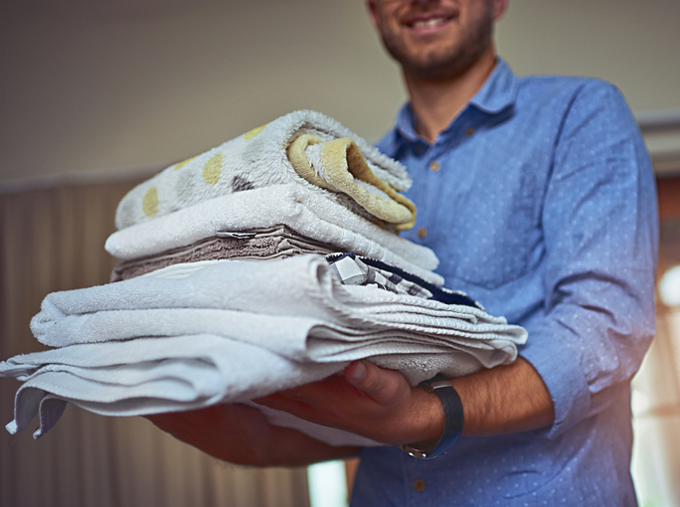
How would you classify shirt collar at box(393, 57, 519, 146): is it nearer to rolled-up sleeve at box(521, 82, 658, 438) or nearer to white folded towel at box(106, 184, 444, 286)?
rolled-up sleeve at box(521, 82, 658, 438)

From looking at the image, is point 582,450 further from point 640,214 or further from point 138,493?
point 138,493

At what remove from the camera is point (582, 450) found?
2.32 ft

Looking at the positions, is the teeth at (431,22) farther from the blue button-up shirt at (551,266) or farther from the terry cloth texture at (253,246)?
the terry cloth texture at (253,246)

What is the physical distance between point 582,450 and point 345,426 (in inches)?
14.7

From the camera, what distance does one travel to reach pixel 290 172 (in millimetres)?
503

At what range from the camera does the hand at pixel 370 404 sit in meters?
0.47

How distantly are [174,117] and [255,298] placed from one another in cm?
245

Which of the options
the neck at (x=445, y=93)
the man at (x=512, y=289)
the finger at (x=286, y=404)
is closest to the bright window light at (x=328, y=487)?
the man at (x=512, y=289)

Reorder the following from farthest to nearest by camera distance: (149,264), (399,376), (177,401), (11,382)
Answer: (11,382) < (149,264) < (399,376) < (177,401)

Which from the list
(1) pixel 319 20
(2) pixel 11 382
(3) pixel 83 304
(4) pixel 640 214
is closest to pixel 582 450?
(4) pixel 640 214

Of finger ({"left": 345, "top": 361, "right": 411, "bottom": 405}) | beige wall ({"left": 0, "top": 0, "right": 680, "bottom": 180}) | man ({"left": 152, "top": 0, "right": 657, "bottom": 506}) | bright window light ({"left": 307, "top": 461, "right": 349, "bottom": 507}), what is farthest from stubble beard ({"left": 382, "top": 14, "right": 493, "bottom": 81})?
bright window light ({"left": 307, "top": 461, "right": 349, "bottom": 507})

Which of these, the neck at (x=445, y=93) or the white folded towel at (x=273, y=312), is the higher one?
the neck at (x=445, y=93)

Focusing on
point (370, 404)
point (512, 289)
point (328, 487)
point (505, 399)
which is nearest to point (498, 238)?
point (512, 289)

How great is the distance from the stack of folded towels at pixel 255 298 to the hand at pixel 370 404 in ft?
0.05
